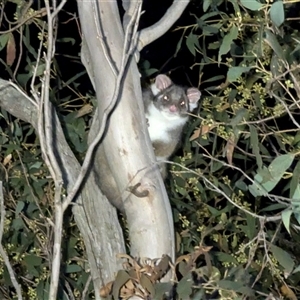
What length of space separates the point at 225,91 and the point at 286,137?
0.89 feet

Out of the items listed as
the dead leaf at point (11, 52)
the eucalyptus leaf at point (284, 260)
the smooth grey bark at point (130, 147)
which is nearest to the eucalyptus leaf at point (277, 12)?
the smooth grey bark at point (130, 147)

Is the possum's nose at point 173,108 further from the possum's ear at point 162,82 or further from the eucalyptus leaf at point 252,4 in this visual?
the eucalyptus leaf at point 252,4

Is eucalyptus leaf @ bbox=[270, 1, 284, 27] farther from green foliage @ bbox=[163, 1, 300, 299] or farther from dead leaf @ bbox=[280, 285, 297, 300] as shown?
dead leaf @ bbox=[280, 285, 297, 300]

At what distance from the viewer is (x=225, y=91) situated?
8.53 feet

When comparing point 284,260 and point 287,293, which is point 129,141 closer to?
point 284,260

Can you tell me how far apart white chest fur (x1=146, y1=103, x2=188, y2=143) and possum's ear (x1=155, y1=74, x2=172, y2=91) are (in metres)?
Result: 0.12

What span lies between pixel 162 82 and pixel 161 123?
0.65 ft

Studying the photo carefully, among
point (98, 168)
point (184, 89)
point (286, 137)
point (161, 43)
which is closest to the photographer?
point (98, 168)

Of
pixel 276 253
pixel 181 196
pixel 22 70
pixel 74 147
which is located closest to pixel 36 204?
pixel 74 147

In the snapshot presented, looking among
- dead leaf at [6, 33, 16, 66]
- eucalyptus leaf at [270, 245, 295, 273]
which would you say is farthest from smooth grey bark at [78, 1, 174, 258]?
dead leaf at [6, 33, 16, 66]

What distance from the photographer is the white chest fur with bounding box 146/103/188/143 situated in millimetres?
3082

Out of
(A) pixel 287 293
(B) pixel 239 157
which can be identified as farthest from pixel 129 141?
(B) pixel 239 157

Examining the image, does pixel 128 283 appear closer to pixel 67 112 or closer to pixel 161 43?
pixel 67 112

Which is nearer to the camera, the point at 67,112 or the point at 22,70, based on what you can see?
the point at 67,112
